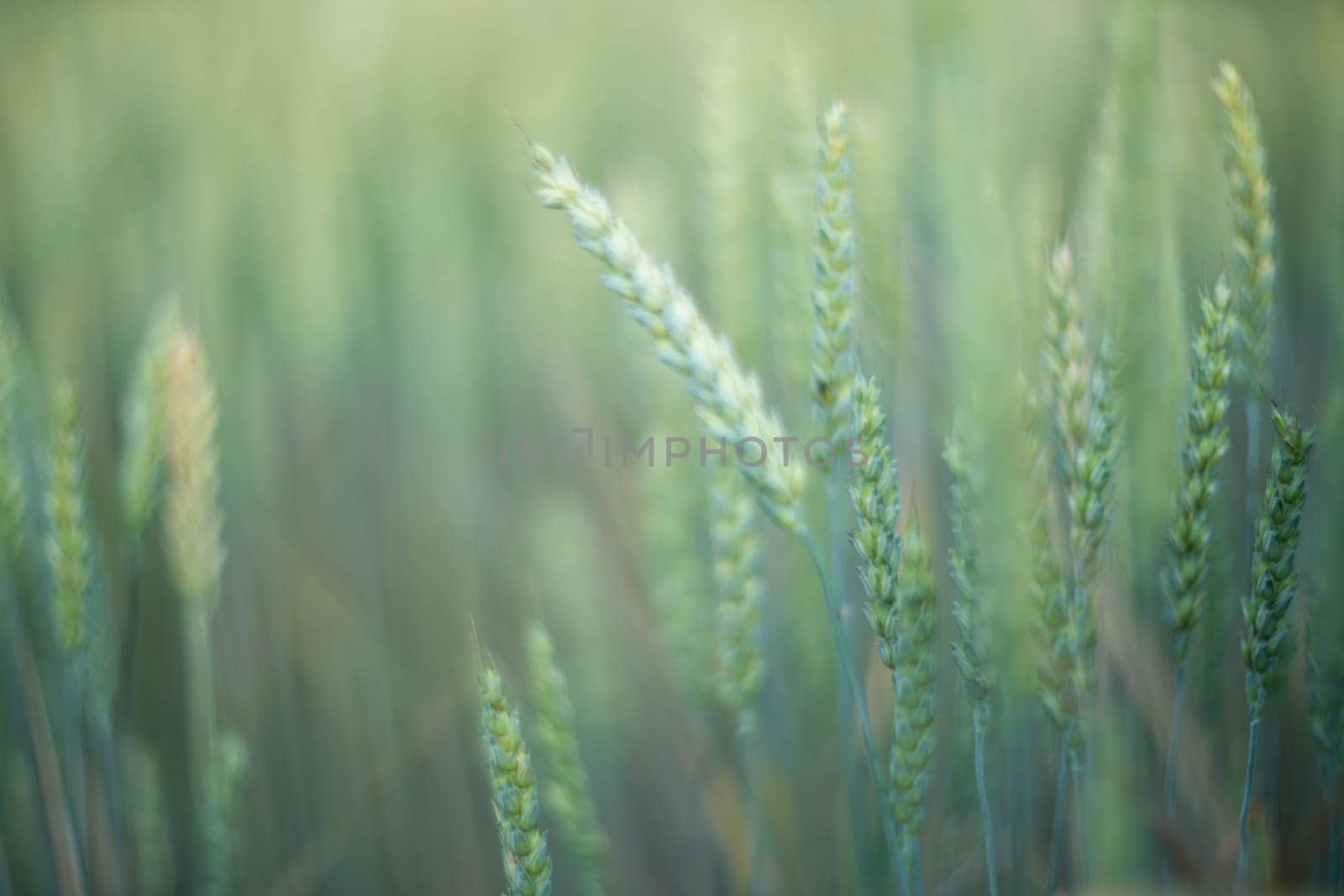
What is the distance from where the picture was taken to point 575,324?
1.07 metres

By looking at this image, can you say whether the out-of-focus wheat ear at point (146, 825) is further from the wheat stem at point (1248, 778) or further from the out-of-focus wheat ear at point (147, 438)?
the wheat stem at point (1248, 778)

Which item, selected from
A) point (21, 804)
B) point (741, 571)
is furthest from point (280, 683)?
point (741, 571)

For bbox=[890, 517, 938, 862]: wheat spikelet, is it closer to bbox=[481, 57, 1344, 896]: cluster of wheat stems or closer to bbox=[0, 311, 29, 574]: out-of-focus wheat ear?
bbox=[481, 57, 1344, 896]: cluster of wheat stems

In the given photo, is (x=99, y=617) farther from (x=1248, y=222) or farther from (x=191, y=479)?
(x=1248, y=222)

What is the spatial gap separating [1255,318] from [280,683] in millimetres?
868

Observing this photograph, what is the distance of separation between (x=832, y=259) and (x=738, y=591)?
0.68 feet

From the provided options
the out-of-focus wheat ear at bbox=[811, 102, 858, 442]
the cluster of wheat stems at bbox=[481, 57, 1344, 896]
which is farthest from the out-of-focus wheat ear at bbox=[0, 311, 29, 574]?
the out-of-focus wheat ear at bbox=[811, 102, 858, 442]

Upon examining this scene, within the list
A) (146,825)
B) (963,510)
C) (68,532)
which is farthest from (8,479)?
(963,510)

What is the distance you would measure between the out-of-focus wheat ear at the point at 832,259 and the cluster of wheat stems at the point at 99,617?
368 mm

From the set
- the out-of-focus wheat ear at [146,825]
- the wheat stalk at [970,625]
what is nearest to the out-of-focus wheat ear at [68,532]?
the out-of-focus wheat ear at [146,825]

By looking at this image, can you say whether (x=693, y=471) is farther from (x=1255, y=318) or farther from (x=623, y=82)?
(x=623, y=82)

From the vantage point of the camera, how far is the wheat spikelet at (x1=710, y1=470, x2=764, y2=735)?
52cm

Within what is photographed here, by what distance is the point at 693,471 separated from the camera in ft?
2.19

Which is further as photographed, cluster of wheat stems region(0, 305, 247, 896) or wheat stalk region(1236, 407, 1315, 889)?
cluster of wheat stems region(0, 305, 247, 896)
